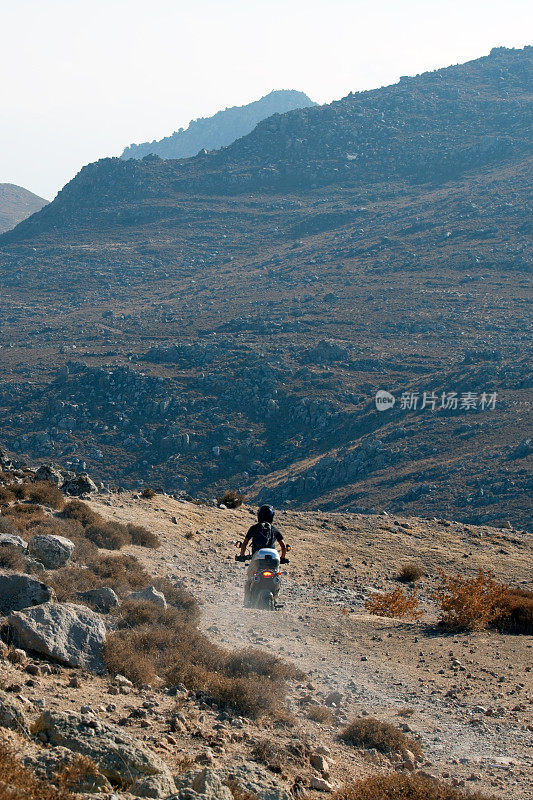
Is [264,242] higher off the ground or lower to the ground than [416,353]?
higher

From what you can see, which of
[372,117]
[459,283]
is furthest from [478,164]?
[459,283]

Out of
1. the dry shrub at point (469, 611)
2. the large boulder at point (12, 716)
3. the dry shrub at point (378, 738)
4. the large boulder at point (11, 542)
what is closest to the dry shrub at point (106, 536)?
the large boulder at point (11, 542)

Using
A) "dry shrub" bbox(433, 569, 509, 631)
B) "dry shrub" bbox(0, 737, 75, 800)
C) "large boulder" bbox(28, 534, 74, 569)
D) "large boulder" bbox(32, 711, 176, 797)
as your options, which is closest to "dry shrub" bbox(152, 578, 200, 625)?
"large boulder" bbox(28, 534, 74, 569)

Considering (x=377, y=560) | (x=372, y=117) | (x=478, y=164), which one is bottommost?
(x=377, y=560)

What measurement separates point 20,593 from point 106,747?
3284 millimetres

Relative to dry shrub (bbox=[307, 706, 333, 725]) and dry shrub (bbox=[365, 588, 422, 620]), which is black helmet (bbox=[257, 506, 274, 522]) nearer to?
dry shrub (bbox=[307, 706, 333, 725])

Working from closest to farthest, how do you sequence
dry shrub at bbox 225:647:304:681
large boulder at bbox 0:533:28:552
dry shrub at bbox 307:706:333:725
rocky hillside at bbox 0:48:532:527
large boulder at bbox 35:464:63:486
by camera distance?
dry shrub at bbox 307:706:333:725 → dry shrub at bbox 225:647:304:681 → large boulder at bbox 0:533:28:552 → large boulder at bbox 35:464:63:486 → rocky hillside at bbox 0:48:532:527

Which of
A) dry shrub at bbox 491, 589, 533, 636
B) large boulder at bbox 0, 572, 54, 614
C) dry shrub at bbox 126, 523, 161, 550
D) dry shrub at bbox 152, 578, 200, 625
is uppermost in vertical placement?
large boulder at bbox 0, 572, 54, 614

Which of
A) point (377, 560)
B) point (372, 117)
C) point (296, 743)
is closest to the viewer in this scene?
point (296, 743)

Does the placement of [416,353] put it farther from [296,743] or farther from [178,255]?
[296,743]

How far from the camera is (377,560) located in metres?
23.1

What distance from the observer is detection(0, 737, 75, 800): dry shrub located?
501 cm

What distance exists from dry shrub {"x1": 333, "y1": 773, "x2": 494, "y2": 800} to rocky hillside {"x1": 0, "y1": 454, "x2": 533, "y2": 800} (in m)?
0.02

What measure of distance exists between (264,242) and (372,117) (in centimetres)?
5161
